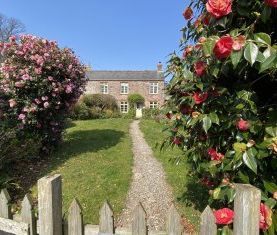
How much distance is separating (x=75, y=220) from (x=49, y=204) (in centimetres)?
22

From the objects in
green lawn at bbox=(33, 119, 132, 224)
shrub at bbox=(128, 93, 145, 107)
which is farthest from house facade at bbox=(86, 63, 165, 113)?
green lawn at bbox=(33, 119, 132, 224)

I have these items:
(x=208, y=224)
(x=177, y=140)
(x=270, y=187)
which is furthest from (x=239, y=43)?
(x=177, y=140)

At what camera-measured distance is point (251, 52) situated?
159cm

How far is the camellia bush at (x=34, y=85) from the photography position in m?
8.61

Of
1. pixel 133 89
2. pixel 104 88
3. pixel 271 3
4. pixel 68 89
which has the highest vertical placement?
pixel 104 88

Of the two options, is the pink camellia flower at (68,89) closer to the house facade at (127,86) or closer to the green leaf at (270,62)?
the green leaf at (270,62)

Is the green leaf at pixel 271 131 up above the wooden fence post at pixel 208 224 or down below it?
→ above

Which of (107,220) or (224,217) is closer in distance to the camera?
(224,217)

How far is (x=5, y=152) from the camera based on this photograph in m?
6.66

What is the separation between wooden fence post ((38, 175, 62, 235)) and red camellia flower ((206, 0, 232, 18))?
1.44 meters

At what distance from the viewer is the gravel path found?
5.34 metres

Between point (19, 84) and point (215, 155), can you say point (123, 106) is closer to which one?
point (19, 84)

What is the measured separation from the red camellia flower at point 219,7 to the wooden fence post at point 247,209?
3.23 ft

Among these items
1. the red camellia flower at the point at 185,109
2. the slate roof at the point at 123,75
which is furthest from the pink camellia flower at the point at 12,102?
the slate roof at the point at 123,75
